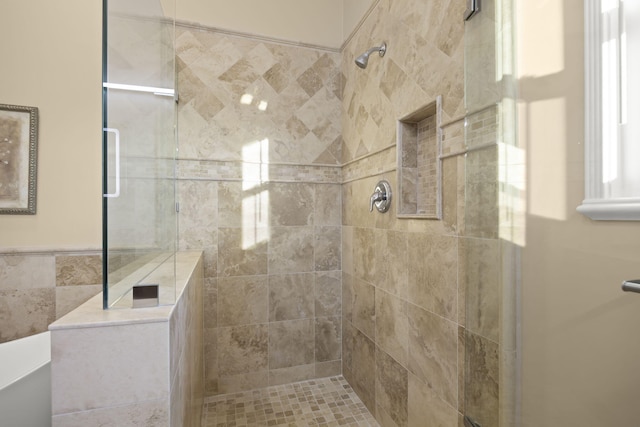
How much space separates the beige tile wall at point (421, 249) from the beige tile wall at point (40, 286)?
1615 mm

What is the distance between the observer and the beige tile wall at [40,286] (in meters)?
1.67

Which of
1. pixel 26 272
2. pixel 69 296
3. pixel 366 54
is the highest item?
pixel 366 54

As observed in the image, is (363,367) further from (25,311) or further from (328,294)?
(25,311)

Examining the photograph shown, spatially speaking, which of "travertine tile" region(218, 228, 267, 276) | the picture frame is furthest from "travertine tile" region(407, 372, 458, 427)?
the picture frame

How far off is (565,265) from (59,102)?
239cm

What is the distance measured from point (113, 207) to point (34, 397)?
72 cm

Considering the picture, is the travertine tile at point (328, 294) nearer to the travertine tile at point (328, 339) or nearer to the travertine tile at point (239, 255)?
the travertine tile at point (328, 339)

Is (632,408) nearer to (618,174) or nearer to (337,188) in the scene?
(618,174)

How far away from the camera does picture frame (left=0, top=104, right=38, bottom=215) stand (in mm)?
1630

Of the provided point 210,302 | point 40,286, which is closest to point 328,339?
point 210,302

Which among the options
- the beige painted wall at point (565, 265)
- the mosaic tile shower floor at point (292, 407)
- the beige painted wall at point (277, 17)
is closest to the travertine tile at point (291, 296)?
the mosaic tile shower floor at point (292, 407)

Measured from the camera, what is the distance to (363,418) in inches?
71.0

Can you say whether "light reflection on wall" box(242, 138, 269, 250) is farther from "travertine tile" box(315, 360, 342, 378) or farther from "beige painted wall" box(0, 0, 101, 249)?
"travertine tile" box(315, 360, 342, 378)

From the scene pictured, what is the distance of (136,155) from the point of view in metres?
0.87
